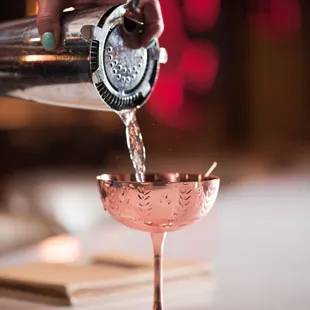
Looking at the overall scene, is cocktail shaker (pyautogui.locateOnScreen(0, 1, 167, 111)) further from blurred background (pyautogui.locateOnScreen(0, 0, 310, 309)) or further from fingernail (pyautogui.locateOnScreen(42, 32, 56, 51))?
blurred background (pyautogui.locateOnScreen(0, 0, 310, 309))

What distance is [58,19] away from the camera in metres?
1.03

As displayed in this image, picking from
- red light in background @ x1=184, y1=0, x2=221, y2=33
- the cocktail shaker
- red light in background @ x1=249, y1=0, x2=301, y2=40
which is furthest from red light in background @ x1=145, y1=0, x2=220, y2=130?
the cocktail shaker

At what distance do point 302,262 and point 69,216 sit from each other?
1120mm

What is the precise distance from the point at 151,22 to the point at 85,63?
142 mm

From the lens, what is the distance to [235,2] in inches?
236

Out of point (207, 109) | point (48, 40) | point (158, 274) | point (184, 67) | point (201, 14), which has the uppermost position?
point (201, 14)

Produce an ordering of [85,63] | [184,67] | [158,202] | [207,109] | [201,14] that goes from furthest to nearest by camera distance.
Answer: [207,109] < [201,14] < [184,67] < [85,63] < [158,202]

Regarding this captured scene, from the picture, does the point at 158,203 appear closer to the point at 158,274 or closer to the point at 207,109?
the point at 158,274

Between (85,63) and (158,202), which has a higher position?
(85,63)

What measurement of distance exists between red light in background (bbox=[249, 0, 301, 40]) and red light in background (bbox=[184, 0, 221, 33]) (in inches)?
12.9

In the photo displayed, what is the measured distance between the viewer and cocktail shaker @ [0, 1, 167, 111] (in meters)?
0.99

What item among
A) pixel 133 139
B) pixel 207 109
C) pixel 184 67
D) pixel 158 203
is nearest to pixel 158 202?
pixel 158 203

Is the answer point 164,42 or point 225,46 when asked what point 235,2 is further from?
point 164,42

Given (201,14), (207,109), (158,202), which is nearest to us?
(158,202)
